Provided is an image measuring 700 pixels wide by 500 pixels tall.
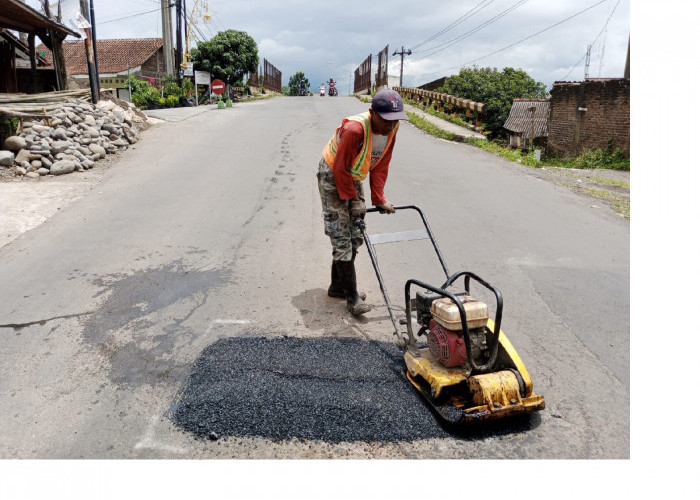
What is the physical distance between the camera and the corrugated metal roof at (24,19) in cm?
1098

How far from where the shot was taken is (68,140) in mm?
9547

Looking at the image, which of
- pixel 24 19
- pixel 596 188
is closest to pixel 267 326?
pixel 596 188

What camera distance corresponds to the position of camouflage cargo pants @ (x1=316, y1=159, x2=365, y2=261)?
398cm

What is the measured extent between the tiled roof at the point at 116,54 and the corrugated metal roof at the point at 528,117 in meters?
25.4

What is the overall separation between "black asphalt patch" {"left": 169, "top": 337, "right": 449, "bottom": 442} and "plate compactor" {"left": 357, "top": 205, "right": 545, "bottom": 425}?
159 millimetres

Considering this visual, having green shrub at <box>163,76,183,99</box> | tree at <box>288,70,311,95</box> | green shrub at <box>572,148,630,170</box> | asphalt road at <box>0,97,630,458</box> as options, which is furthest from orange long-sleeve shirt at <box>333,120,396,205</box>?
tree at <box>288,70,311,95</box>

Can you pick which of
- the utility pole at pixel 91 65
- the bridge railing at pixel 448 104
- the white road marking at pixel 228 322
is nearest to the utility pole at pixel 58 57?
the utility pole at pixel 91 65

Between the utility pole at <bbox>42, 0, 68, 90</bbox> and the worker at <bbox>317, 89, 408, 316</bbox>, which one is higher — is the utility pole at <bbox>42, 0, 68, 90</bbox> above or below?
above

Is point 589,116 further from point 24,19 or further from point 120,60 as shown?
point 120,60

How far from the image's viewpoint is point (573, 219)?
706cm

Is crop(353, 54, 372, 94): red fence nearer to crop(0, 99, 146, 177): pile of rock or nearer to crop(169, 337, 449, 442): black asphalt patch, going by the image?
crop(0, 99, 146, 177): pile of rock

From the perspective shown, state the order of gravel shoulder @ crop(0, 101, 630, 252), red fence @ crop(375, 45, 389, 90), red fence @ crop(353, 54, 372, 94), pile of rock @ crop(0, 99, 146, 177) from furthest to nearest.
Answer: red fence @ crop(353, 54, 372, 94), red fence @ crop(375, 45, 389, 90), pile of rock @ crop(0, 99, 146, 177), gravel shoulder @ crop(0, 101, 630, 252)

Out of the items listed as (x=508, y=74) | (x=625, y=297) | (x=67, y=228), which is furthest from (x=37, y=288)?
(x=508, y=74)

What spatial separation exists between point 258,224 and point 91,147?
211 inches
